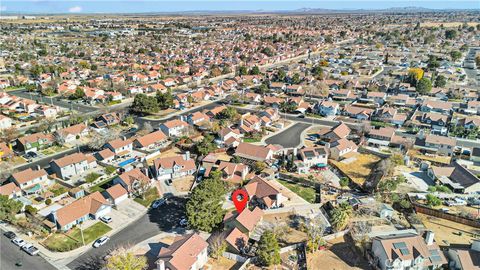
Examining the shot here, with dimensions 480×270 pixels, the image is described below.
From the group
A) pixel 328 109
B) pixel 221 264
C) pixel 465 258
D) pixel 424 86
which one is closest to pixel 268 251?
pixel 221 264

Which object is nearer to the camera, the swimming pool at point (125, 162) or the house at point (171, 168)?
the house at point (171, 168)

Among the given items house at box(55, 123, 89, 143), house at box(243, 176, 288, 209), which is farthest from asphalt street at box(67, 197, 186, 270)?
house at box(55, 123, 89, 143)

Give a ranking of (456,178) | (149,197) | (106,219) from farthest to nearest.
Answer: (456,178), (149,197), (106,219)

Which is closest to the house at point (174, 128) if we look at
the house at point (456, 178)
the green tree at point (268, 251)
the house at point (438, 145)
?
the green tree at point (268, 251)

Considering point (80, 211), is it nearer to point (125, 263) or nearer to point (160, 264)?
point (125, 263)

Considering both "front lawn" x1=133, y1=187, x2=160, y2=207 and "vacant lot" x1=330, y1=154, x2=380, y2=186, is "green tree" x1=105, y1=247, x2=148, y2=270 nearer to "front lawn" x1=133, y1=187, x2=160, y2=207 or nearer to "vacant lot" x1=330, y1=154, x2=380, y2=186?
"front lawn" x1=133, y1=187, x2=160, y2=207

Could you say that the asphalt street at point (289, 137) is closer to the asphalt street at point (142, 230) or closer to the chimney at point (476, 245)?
the asphalt street at point (142, 230)
